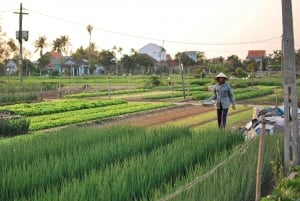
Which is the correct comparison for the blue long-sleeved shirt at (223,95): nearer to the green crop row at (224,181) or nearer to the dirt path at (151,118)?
the green crop row at (224,181)

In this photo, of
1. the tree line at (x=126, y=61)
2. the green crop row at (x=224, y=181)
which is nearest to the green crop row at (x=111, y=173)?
the green crop row at (x=224, y=181)

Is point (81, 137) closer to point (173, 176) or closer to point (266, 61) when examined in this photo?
point (173, 176)

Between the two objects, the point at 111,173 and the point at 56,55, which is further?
the point at 56,55

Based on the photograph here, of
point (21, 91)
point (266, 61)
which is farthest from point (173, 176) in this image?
point (266, 61)

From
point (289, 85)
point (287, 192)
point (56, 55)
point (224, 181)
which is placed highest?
point (56, 55)

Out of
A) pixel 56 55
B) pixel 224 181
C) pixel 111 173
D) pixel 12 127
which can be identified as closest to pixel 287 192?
pixel 224 181

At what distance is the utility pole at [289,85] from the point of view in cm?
665

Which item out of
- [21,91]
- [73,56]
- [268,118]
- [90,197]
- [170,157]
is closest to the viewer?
[90,197]

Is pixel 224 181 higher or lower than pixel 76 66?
lower

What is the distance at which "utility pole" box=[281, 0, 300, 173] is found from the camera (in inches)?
262

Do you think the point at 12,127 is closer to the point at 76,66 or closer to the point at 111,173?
the point at 111,173

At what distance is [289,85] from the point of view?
6.69 meters

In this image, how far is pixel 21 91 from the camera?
2723cm

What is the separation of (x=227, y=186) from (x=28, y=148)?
3.36 meters
